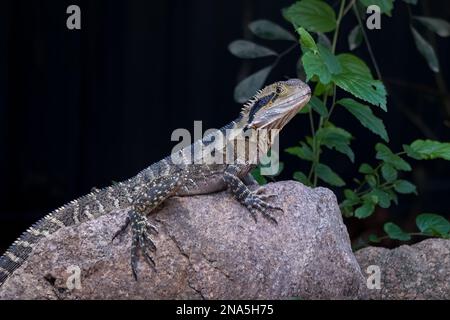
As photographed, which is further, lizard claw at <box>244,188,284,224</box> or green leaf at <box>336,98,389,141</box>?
green leaf at <box>336,98,389,141</box>

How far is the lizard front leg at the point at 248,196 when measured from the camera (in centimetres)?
445

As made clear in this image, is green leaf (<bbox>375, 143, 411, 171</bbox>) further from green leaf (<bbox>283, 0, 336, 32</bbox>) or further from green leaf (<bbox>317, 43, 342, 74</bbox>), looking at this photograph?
green leaf (<bbox>283, 0, 336, 32</bbox>)

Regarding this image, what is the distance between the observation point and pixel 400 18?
8.59 metres

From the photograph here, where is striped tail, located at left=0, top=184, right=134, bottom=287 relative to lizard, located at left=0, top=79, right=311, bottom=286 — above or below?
below

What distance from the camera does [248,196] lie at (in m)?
4.50

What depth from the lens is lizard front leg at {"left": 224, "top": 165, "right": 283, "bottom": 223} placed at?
445 cm

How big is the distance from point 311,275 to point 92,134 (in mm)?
3998

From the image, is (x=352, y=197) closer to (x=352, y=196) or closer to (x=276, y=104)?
(x=352, y=196)

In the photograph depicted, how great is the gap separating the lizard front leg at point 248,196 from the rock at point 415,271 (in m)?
0.78

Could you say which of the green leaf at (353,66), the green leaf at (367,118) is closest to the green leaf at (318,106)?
the green leaf at (367,118)

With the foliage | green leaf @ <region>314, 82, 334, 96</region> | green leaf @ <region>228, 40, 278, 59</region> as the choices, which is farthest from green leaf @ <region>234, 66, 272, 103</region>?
green leaf @ <region>314, 82, 334, 96</region>

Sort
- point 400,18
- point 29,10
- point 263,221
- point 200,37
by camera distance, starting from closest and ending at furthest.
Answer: point 263,221, point 29,10, point 200,37, point 400,18

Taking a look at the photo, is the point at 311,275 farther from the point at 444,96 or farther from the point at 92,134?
the point at 444,96
